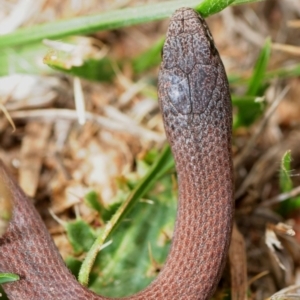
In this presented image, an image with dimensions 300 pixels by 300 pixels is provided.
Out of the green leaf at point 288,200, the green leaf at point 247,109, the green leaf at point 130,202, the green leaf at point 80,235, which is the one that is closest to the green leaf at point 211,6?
the green leaf at point 247,109

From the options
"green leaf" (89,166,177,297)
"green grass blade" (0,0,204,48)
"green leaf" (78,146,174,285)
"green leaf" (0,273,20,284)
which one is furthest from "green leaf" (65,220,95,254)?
"green grass blade" (0,0,204,48)

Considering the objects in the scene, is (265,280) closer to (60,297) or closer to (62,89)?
(60,297)

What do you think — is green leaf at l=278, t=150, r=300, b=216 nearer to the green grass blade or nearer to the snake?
the snake

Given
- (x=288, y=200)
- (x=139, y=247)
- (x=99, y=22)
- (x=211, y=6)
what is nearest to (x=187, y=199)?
(x=139, y=247)

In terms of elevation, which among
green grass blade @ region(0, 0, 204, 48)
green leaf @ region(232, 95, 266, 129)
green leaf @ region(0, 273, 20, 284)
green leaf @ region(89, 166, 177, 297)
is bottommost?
green leaf @ region(89, 166, 177, 297)

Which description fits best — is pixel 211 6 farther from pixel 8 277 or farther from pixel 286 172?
pixel 8 277

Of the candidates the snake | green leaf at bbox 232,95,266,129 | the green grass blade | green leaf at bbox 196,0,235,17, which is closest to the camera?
the snake

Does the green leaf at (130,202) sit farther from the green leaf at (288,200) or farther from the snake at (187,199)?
the green leaf at (288,200)
